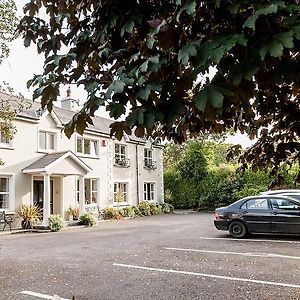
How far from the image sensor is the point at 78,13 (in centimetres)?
328

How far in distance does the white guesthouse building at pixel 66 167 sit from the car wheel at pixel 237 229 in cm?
625

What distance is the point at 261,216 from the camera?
44.4ft

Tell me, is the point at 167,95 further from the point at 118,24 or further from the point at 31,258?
the point at 31,258

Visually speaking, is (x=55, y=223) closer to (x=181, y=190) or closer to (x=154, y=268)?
(x=154, y=268)

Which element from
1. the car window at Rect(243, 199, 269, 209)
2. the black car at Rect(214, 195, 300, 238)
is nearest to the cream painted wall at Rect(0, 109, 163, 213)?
the black car at Rect(214, 195, 300, 238)

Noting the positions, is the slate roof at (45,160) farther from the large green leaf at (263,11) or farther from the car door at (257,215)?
the large green leaf at (263,11)

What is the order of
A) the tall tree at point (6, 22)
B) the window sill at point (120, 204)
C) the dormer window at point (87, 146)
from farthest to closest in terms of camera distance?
the window sill at point (120, 204), the dormer window at point (87, 146), the tall tree at point (6, 22)

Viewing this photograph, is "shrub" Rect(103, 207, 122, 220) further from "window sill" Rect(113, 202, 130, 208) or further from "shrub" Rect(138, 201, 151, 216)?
"shrub" Rect(138, 201, 151, 216)

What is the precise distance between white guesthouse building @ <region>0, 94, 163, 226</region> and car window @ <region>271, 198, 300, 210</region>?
7.17 meters

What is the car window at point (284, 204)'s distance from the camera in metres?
13.1

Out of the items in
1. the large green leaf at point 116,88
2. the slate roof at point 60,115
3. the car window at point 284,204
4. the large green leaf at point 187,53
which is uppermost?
the slate roof at point 60,115

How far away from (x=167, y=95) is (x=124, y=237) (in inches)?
531

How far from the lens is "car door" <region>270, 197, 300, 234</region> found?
1300 centimetres

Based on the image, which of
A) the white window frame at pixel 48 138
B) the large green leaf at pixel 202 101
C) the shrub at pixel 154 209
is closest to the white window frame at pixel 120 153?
the shrub at pixel 154 209
